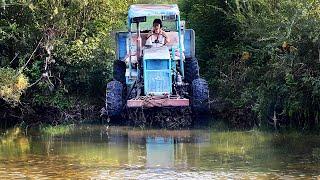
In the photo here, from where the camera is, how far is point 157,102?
51.6 feet

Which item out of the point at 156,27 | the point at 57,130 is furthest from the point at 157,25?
the point at 57,130

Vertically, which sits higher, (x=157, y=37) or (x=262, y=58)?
(x=157, y=37)

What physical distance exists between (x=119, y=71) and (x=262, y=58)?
365cm

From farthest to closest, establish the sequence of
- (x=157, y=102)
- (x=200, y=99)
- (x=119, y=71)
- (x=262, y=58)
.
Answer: (x=119, y=71), (x=262, y=58), (x=200, y=99), (x=157, y=102)

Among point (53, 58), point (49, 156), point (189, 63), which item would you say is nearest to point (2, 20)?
point (53, 58)

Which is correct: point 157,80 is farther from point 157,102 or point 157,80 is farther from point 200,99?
point 200,99

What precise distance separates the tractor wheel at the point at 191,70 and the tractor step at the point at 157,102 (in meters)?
2.09

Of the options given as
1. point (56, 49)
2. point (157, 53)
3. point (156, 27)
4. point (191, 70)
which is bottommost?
point (191, 70)

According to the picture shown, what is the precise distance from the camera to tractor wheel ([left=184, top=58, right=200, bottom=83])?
17.8 meters

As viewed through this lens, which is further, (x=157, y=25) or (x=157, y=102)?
(x=157, y=25)

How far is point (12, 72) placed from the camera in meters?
16.8

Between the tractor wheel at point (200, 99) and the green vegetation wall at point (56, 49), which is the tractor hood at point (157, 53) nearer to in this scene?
the tractor wheel at point (200, 99)

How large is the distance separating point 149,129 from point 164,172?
5.07 m

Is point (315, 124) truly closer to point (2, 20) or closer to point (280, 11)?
point (280, 11)
